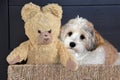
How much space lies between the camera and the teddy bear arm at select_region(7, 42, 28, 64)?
84cm

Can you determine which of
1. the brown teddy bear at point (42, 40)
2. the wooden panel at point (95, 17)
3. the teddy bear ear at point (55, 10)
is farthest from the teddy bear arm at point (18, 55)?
the wooden panel at point (95, 17)

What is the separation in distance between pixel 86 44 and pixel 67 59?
0.17 metres

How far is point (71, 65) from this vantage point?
839 millimetres

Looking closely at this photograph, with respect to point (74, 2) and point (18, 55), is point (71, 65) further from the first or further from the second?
point (74, 2)

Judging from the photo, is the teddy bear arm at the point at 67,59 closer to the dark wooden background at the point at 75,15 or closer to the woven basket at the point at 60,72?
the woven basket at the point at 60,72

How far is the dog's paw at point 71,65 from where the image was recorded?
83 centimetres

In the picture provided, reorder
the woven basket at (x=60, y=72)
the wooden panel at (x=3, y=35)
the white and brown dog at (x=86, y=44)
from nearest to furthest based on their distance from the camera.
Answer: the woven basket at (x=60, y=72) → the white and brown dog at (x=86, y=44) → the wooden panel at (x=3, y=35)

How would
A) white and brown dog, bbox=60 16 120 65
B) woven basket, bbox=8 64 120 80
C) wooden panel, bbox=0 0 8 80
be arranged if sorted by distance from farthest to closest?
1. wooden panel, bbox=0 0 8 80
2. white and brown dog, bbox=60 16 120 65
3. woven basket, bbox=8 64 120 80

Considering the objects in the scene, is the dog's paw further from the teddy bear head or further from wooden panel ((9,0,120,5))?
wooden panel ((9,0,120,5))

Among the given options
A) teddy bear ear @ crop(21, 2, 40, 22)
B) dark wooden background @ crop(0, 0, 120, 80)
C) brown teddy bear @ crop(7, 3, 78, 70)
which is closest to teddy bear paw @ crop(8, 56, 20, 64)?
brown teddy bear @ crop(7, 3, 78, 70)

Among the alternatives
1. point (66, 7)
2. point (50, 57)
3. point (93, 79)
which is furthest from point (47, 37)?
point (66, 7)

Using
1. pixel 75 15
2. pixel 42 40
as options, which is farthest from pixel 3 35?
pixel 42 40

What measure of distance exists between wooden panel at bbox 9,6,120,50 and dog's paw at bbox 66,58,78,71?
15.8 inches

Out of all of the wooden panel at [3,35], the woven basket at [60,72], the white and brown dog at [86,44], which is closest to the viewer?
the woven basket at [60,72]
